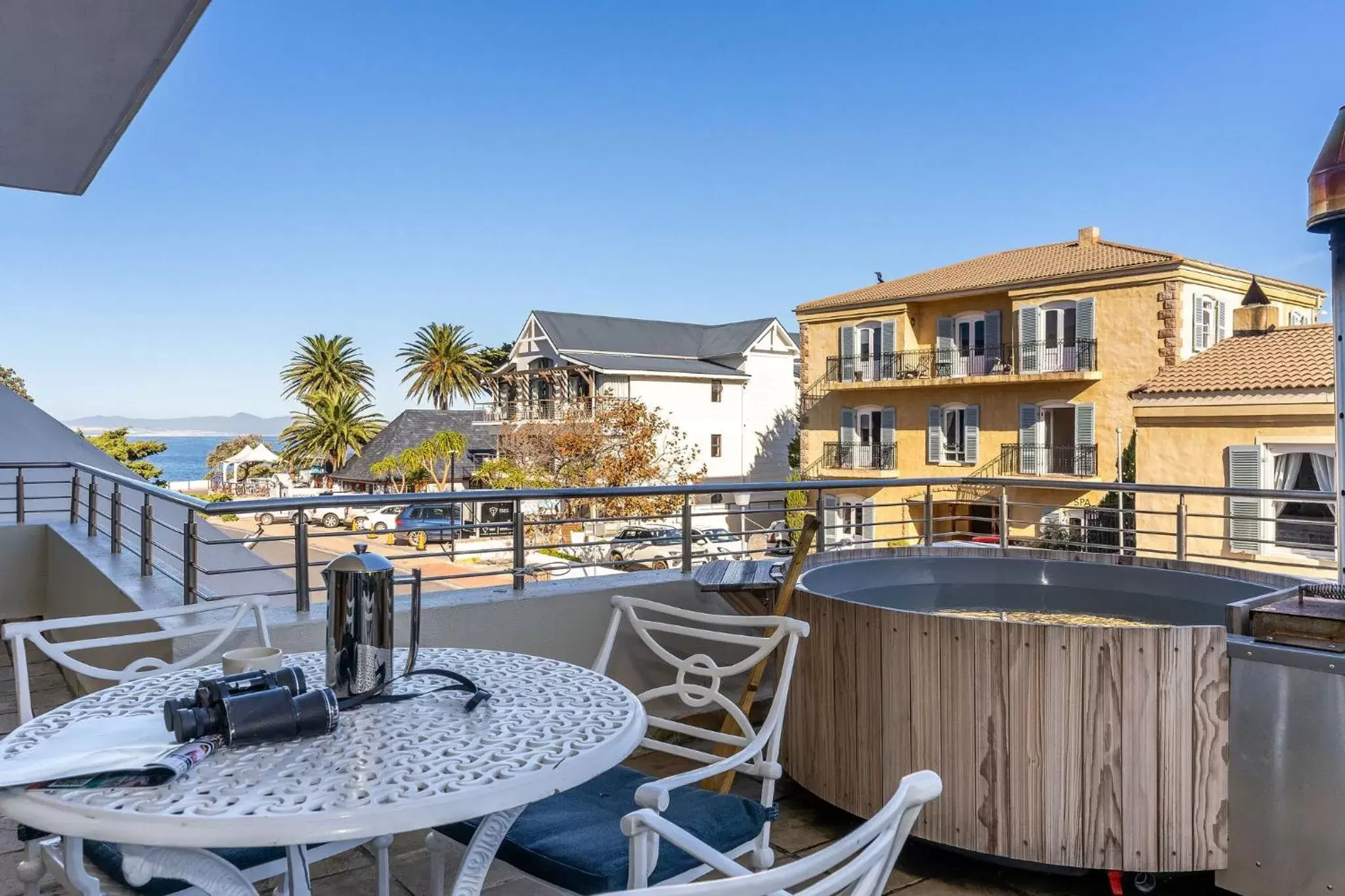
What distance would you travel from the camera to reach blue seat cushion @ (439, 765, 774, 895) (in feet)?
4.97

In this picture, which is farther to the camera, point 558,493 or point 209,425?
point 209,425

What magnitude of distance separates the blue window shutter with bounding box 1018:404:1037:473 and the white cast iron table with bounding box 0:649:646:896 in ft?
58.7

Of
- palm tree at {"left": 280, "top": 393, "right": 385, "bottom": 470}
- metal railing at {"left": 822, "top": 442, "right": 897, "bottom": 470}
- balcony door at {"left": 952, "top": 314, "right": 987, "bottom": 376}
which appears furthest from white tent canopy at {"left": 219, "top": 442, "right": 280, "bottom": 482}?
balcony door at {"left": 952, "top": 314, "right": 987, "bottom": 376}

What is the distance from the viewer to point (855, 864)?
2.94ft

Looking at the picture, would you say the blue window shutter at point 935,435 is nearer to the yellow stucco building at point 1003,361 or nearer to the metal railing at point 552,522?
the yellow stucco building at point 1003,361

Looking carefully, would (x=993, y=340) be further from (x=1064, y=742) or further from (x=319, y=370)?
(x=319, y=370)

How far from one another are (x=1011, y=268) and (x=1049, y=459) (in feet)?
13.1

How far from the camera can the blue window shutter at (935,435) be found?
63.6 ft

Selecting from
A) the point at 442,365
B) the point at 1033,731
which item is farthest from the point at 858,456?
the point at 442,365

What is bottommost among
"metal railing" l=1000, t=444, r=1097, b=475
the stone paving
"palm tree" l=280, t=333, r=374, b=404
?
the stone paving

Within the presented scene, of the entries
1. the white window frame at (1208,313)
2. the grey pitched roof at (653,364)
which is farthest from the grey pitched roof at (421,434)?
the white window frame at (1208,313)

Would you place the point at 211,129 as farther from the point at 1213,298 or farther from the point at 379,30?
the point at 1213,298

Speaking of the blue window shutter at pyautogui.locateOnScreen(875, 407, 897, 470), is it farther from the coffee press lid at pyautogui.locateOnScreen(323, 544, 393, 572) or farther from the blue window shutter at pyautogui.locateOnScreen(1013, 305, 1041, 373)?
the coffee press lid at pyautogui.locateOnScreen(323, 544, 393, 572)

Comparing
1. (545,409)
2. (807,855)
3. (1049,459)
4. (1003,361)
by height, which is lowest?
(807,855)
